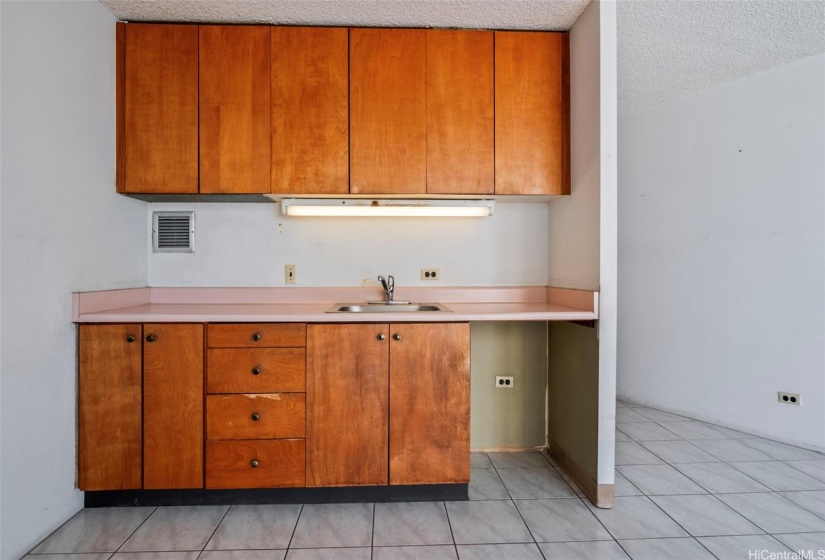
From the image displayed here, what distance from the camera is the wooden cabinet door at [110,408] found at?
1880 mm

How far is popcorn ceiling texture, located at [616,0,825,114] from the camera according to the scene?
7.32 ft

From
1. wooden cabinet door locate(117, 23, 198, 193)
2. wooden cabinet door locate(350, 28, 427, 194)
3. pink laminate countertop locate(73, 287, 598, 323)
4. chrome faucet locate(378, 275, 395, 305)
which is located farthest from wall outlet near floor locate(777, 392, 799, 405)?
wooden cabinet door locate(117, 23, 198, 193)

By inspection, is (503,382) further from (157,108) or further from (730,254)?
(157,108)

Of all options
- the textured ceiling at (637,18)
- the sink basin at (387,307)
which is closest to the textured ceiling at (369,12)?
the textured ceiling at (637,18)

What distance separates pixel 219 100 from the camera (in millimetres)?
2197

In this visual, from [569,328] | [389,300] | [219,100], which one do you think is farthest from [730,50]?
[219,100]

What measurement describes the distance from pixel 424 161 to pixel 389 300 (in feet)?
2.70

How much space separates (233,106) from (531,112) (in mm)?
1608

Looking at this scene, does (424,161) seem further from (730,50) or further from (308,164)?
(730,50)

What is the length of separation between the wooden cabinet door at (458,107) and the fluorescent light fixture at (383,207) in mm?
112

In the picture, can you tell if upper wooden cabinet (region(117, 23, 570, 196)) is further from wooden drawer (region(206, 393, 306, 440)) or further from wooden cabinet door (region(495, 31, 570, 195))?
wooden drawer (region(206, 393, 306, 440))

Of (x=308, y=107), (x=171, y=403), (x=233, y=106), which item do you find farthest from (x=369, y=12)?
(x=171, y=403)

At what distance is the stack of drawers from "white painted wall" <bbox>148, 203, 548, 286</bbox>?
675 millimetres

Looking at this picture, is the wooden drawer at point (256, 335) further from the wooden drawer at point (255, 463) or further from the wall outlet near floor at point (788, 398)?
the wall outlet near floor at point (788, 398)
